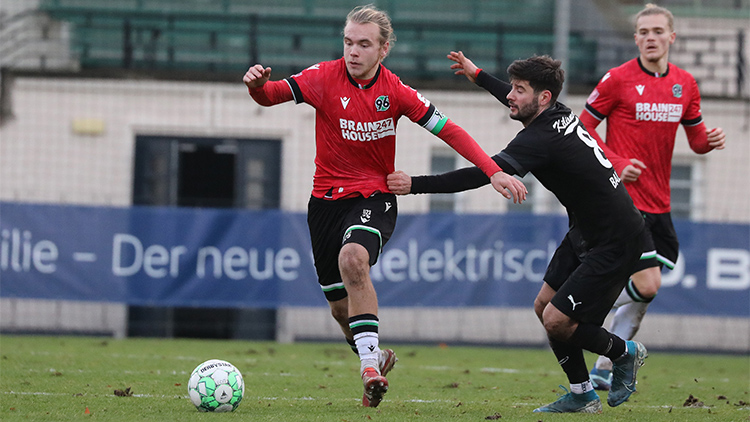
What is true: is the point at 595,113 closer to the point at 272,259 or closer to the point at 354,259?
the point at 354,259

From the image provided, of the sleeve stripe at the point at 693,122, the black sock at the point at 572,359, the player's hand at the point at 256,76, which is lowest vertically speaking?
the black sock at the point at 572,359

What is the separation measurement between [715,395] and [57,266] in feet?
26.4

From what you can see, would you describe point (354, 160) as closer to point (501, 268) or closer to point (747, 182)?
point (501, 268)

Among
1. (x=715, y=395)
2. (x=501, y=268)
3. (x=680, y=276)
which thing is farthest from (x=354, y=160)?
(x=680, y=276)

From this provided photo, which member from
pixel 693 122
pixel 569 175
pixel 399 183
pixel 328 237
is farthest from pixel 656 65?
pixel 328 237

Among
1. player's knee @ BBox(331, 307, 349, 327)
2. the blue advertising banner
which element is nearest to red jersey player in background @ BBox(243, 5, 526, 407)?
player's knee @ BBox(331, 307, 349, 327)

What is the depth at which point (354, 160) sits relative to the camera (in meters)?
6.16

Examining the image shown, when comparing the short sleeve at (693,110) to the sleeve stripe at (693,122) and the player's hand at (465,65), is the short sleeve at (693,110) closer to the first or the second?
the sleeve stripe at (693,122)

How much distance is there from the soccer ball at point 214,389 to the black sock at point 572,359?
192 cm

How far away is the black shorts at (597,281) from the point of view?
18.5 ft

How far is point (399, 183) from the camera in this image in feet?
18.7

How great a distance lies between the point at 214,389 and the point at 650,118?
12.7 ft

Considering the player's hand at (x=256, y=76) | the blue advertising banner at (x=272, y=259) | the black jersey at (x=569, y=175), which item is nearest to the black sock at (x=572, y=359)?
the black jersey at (x=569, y=175)

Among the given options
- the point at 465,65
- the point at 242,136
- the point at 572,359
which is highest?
the point at 465,65
